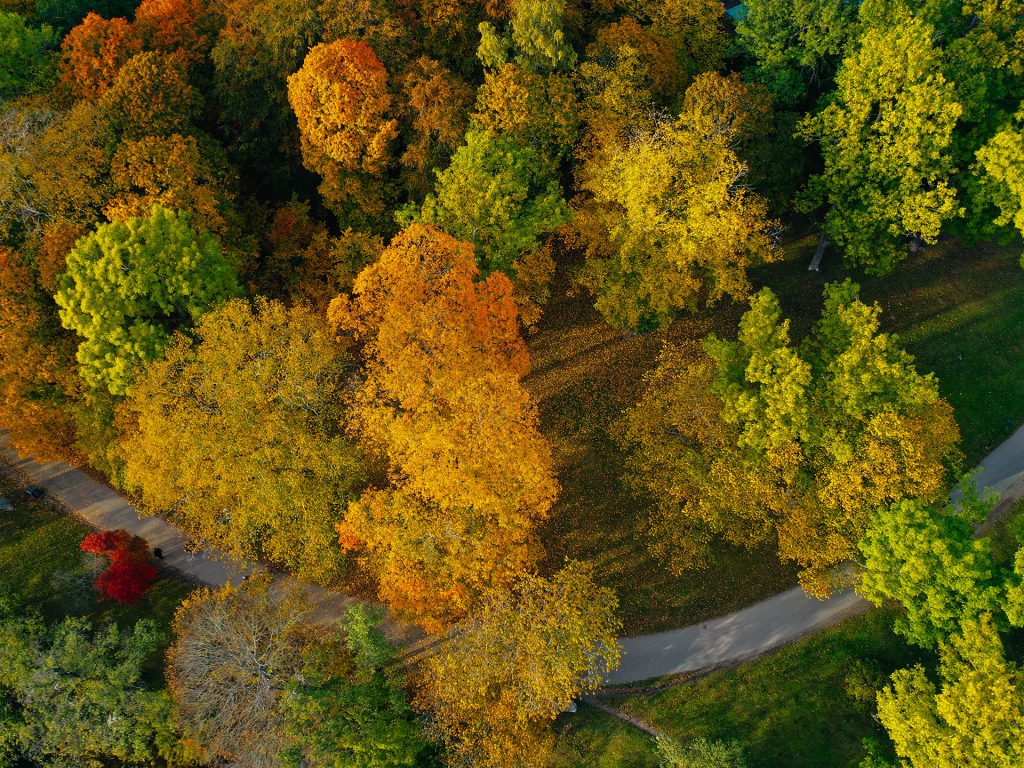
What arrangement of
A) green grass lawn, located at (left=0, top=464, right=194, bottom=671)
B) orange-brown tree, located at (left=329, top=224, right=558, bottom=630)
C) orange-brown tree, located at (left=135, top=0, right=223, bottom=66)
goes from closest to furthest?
1. orange-brown tree, located at (left=329, top=224, right=558, bottom=630)
2. green grass lawn, located at (left=0, top=464, right=194, bottom=671)
3. orange-brown tree, located at (left=135, top=0, right=223, bottom=66)

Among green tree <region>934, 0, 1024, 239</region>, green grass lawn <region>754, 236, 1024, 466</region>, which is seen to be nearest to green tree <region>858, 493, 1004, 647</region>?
green grass lawn <region>754, 236, 1024, 466</region>

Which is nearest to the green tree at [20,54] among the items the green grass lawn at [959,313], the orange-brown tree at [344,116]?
the orange-brown tree at [344,116]

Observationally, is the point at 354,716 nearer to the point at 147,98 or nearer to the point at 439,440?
the point at 439,440

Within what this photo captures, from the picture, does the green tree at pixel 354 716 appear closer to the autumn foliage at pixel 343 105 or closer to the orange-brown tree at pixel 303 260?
the orange-brown tree at pixel 303 260

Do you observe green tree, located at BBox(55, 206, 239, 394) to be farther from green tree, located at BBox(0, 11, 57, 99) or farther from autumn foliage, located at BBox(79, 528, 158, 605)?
green tree, located at BBox(0, 11, 57, 99)

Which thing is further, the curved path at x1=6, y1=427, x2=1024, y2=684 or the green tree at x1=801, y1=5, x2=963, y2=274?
the curved path at x1=6, y1=427, x2=1024, y2=684

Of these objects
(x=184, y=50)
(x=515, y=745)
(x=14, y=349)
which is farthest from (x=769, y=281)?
(x=14, y=349)

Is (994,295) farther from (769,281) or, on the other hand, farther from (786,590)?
(786,590)
